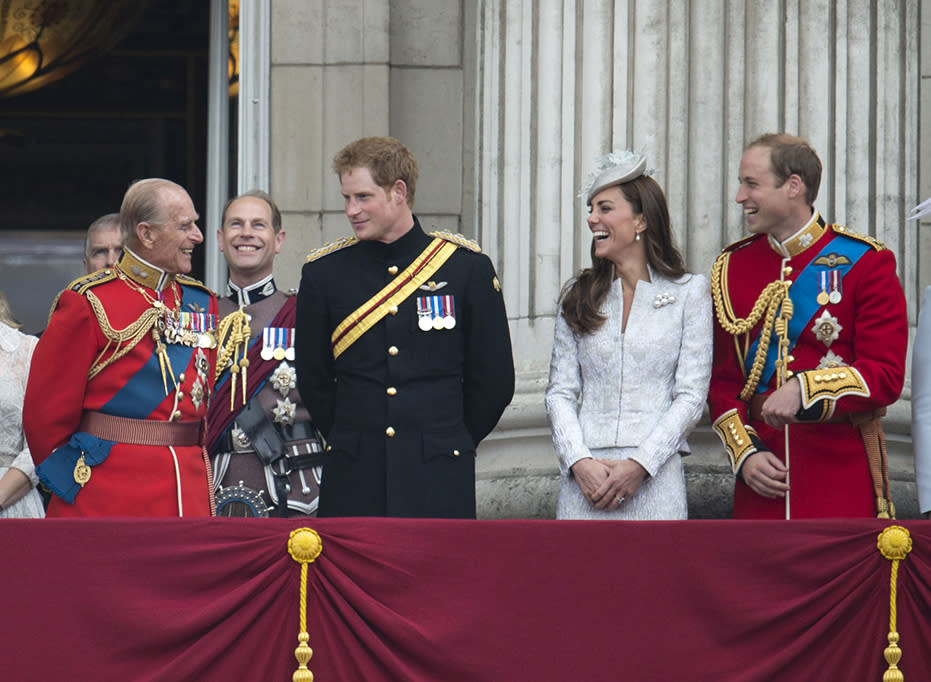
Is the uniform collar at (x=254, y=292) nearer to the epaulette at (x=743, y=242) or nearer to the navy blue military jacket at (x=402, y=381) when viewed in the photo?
the navy blue military jacket at (x=402, y=381)

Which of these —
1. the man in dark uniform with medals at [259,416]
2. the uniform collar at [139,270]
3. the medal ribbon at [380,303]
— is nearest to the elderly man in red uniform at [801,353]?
the medal ribbon at [380,303]

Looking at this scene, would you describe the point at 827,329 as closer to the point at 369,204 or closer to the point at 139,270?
the point at 369,204

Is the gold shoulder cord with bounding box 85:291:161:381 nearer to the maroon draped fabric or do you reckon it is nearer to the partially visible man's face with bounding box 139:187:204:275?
the partially visible man's face with bounding box 139:187:204:275

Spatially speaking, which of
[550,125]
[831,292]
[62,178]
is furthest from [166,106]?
[831,292]

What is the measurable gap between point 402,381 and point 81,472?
0.92 meters

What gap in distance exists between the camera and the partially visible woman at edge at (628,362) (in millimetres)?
4887

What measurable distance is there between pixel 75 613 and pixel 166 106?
6709mm

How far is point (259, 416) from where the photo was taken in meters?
5.53

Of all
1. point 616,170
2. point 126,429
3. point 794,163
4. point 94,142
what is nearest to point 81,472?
point 126,429

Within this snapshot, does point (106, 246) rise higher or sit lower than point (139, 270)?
higher

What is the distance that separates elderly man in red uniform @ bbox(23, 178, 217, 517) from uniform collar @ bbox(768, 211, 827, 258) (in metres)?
1.76

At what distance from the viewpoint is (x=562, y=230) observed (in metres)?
6.86

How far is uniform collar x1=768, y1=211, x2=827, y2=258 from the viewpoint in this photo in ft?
16.8

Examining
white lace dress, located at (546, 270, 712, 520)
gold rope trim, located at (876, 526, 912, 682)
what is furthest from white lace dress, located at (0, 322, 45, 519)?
gold rope trim, located at (876, 526, 912, 682)
